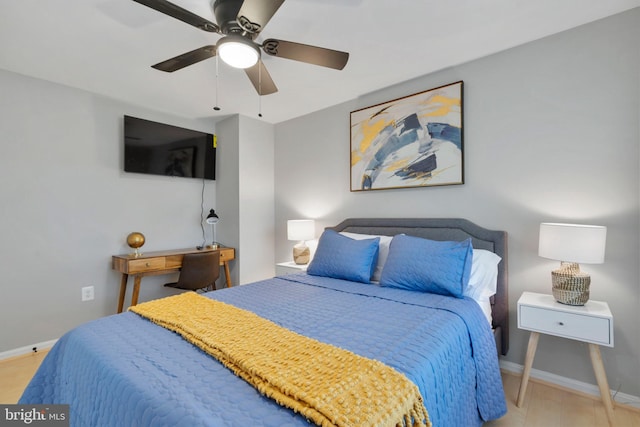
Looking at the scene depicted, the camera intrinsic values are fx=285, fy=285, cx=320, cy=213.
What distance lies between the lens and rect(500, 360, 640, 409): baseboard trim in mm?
1692

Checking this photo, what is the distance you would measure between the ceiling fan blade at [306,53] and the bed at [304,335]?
1311 mm

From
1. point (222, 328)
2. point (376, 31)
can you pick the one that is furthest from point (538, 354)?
point (376, 31)

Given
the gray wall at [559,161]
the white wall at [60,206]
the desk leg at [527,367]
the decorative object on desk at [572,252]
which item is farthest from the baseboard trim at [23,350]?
the decorative object on desk at [572,252]

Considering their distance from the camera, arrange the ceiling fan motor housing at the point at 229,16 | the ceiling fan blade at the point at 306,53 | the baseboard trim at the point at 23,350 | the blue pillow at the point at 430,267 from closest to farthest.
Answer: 1. the ceiling fan motor housing at the point at 229,16
2. the ceiling fan blade at the point at 306,53
3. the blue pillow at the point at 430,267
4. the baseboard trim at the point at 23,350

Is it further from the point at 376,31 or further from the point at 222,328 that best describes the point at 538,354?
the point at 376,31

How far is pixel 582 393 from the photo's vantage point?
1824mm

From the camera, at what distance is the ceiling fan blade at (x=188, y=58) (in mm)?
1690

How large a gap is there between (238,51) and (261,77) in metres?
0.39

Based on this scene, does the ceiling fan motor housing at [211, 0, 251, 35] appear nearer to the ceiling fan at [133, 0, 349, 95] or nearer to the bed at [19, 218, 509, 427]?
the ceiling fan at [133, 0, 349, 95]

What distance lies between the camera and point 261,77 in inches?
77.9

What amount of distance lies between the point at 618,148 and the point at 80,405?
3051 millimetres

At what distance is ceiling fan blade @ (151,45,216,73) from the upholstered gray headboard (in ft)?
6.26

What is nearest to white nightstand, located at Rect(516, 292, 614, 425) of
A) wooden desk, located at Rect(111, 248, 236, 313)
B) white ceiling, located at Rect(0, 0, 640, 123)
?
white ceiling, located at Rect(0, 0, 640, 123)

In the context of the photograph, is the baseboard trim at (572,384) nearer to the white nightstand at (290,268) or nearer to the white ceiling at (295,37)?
the white nightstand at (290,268)
